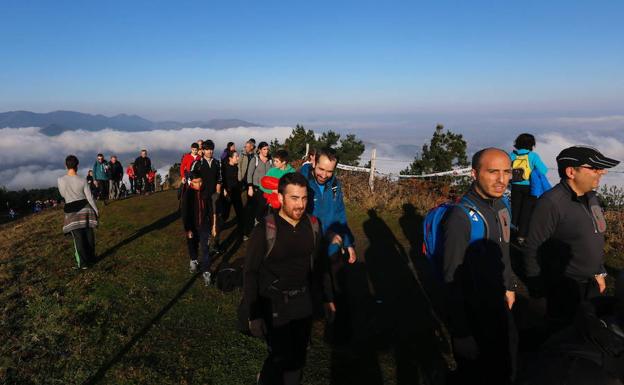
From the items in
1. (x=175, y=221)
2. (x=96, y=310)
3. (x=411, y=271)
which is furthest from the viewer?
(x=175, y=221)

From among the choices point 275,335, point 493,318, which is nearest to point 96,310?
point 275,335

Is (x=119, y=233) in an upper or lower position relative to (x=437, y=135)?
lower

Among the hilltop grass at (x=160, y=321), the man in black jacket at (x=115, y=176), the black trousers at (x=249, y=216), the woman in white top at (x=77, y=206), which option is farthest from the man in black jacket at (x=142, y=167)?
the woman in white top at (x=77, y=206)

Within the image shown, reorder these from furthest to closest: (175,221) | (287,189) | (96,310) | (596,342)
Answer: (175,221), (96,310), (287,189), (596,342)

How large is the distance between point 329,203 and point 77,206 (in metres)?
5.24

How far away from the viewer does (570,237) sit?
3262 mm

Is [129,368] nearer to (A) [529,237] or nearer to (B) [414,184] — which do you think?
(A) [529,237]

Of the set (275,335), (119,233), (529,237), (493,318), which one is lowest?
(119,233)

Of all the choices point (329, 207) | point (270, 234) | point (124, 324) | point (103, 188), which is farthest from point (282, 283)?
point (103, 188)

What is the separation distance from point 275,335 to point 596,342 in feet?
6.76

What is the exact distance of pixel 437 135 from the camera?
20.4 meters

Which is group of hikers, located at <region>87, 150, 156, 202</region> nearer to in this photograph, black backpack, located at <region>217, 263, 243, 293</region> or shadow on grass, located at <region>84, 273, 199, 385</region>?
shadow on grass, located at <region>84, 273, 199, 385</region>

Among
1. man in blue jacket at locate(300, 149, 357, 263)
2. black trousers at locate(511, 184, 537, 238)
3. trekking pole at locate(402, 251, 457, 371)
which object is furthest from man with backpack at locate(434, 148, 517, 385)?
black trousers at locate(511, 184, 537, 238)

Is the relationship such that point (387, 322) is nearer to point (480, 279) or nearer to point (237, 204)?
point (480, 279)
